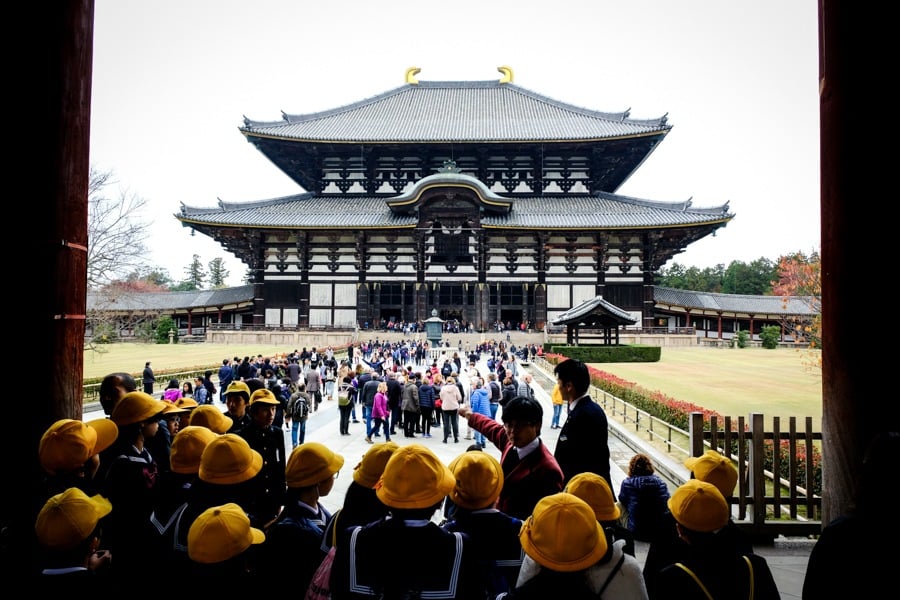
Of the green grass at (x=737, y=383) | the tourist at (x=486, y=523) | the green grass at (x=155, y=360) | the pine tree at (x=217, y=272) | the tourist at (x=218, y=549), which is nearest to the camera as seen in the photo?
the tourist at (x=218, y=549)

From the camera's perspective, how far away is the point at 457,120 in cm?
3866

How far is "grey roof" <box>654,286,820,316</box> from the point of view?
1469 inches

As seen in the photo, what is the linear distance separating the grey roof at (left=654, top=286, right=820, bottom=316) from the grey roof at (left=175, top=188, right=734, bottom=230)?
24.6ft

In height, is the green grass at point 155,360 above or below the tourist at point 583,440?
below

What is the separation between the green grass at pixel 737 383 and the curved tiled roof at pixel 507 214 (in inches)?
403

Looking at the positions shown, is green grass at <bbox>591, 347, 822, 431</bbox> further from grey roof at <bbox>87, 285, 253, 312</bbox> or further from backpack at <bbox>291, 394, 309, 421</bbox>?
grey roof at <bbox>87, 285, 253, 312</bbox>

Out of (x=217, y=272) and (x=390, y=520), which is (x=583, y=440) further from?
(x=217, y=272)

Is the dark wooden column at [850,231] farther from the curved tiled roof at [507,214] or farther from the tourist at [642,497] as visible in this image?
the curved tiled roof at [507,214]

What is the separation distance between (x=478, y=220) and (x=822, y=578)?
31.1 metres

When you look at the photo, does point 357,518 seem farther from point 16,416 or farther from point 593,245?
point 593,245

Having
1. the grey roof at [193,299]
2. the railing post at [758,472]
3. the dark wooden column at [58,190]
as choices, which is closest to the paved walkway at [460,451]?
the railing post at [758,472]

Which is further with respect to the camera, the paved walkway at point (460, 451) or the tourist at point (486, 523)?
the paved walkway at point (460, 451)

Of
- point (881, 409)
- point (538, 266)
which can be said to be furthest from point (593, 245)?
point (881, 409)

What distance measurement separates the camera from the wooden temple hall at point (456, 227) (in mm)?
31984
